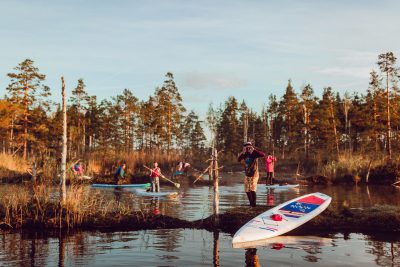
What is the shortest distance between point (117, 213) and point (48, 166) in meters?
18.0

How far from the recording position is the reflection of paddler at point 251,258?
883 centimetres

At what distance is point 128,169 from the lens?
32656mm

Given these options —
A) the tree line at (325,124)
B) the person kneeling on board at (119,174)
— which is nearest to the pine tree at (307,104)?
the tree line at (325,124)

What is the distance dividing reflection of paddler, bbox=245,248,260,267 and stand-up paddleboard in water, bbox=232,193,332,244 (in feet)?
1.97

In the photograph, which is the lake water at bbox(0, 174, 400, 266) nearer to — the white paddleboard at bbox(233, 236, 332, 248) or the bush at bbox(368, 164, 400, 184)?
the white paddleboard at bbox(233, 236, 332, 248)

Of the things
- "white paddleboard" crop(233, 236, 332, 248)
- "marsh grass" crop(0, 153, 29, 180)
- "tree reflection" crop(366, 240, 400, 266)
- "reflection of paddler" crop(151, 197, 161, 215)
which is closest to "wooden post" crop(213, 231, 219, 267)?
"white paddleboard" crop(233, 236, 332, 248)

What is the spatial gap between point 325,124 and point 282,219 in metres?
38.8

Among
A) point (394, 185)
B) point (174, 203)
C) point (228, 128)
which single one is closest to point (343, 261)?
point (174, 203)

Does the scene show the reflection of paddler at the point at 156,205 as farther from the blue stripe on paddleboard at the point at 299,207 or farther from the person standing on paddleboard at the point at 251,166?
the blue stripe on paddleboard at the point at 299,207

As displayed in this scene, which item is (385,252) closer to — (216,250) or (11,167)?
(216,250)

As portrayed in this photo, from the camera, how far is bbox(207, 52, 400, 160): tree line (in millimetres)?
38688

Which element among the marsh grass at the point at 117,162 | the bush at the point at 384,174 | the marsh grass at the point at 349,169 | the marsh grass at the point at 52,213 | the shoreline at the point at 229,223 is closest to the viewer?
the marsh grass at the point at 52,213

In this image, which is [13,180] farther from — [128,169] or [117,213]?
[117,213]

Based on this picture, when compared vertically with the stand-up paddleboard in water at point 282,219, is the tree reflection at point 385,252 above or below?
below
